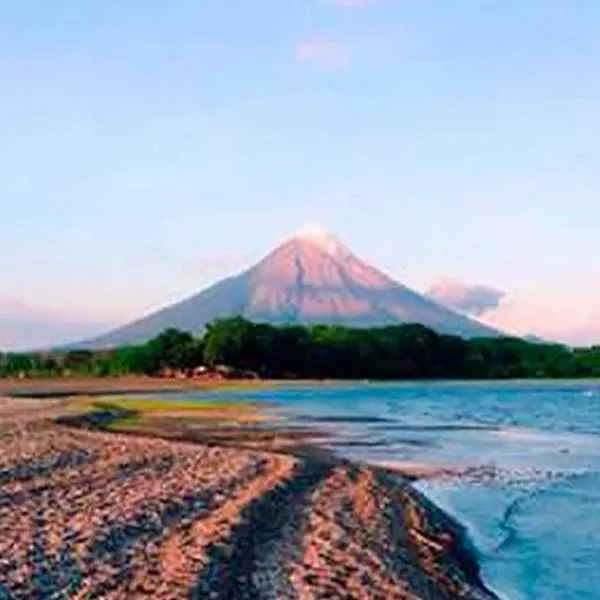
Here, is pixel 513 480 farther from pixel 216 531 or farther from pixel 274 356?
pixel 274 356

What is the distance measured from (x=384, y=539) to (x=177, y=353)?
151665 mm

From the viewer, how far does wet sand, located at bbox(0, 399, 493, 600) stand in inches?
529

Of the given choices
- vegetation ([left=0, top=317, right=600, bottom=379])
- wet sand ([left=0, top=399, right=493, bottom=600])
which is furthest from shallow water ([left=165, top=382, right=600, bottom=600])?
vegetation ([left=0, top=317, right=600, bottom=379])

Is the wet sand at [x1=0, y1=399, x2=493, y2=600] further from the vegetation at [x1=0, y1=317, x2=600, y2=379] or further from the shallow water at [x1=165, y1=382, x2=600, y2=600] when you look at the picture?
the vegetation at [x1=0, y1=317, x2=600, y2=379]

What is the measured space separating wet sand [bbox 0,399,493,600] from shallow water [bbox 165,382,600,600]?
2.93ft

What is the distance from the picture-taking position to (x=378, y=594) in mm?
14086

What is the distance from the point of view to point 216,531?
669 inches

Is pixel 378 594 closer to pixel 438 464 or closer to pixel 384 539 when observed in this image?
pixel 384 539

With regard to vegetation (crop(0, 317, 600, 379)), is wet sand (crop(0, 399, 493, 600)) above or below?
below

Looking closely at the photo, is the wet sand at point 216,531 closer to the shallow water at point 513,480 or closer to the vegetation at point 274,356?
the shallow water at point 513,480

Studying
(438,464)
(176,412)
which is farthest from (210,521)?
(176,412)

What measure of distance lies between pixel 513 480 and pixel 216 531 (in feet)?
54.4

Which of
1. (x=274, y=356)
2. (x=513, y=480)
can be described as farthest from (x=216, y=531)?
(x=274, y=356)

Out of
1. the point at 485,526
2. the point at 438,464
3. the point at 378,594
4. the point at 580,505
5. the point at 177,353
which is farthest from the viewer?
the point at 177,353
